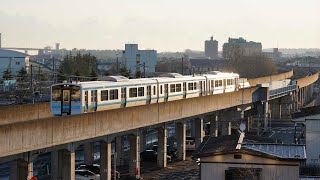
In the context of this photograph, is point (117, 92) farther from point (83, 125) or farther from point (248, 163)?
point (248, 163)

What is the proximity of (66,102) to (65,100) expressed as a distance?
119 millimetres

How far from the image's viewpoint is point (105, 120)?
25.2m

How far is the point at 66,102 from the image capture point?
30.1 metres

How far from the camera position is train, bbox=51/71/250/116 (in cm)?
2984

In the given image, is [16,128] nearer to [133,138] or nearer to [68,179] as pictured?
[68,179]

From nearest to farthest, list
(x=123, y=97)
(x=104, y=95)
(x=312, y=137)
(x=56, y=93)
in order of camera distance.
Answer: (x=312, y=137) < (x=56, y=93) < (x=104, y=95) < (x=123, y=97)

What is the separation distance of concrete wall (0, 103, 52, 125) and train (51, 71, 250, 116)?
52.4 inches

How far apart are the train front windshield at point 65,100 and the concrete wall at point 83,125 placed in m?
3.51

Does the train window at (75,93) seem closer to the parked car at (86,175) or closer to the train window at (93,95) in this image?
the train window at (93,95)

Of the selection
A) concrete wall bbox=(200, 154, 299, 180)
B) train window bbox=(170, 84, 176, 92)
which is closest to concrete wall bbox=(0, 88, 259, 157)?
train window bbox=(170, 84, 176, 92)

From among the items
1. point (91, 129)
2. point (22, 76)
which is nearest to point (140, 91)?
point (91, 129)

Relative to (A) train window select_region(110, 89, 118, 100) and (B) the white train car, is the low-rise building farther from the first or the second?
(B) the white train car

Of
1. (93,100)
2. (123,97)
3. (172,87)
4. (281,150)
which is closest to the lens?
(281,150)

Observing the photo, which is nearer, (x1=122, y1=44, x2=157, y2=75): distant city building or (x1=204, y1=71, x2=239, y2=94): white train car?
(x1=204, y1=71, x2=239, y2=94): white train car
